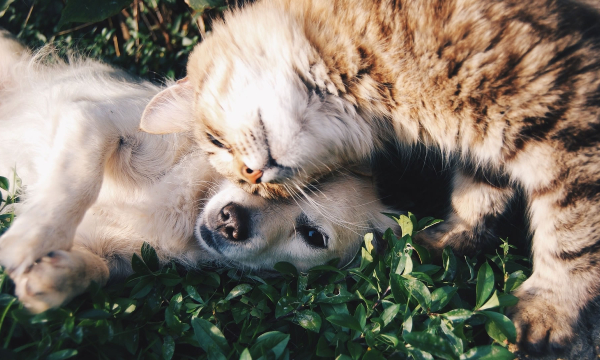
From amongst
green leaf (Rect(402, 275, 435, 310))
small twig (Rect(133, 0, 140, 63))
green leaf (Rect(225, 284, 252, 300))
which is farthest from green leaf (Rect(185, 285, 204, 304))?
small twig (Rect(133, 0, 140, 63))

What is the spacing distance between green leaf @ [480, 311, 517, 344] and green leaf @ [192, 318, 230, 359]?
107 centimetres

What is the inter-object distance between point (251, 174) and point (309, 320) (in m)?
0.74

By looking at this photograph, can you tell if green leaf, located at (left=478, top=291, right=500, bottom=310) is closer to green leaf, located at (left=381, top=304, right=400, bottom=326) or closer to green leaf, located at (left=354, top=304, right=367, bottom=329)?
green leaf, located at (left=381, top=304, right=400, bottom=326)

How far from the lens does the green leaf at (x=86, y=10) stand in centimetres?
292

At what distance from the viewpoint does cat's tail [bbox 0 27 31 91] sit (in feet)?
11.7

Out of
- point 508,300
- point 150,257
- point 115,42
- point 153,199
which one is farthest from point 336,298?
point 115,42

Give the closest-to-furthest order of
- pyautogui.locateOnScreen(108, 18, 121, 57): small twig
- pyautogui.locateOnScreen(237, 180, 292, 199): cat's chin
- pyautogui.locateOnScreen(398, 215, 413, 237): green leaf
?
pyautogui.locateOnScreen(398, 215, 413, 237): green leaf
pyautogui.locateOnScreen(237, 180, 292, 199): cat's chin
pyautogui.locateOnScreen(108, 18, 121, 57): small twig

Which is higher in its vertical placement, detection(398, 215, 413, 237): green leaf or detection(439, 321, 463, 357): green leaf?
detection(398, 215, 413, 237): green leaf

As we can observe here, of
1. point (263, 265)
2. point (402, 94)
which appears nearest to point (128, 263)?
point (263, 265)

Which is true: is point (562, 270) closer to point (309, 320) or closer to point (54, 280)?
point (309, 320)

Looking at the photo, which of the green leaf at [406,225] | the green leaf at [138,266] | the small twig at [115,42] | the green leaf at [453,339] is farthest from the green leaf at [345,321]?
the small twig at [115,42]

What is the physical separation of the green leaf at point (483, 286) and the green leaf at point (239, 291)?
1.07 metres

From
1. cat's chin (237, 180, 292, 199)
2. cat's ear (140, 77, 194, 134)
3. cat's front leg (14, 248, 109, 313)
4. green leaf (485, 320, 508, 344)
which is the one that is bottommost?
green leaf (485, 320, 508, 344)

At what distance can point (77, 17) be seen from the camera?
2.93 meters
